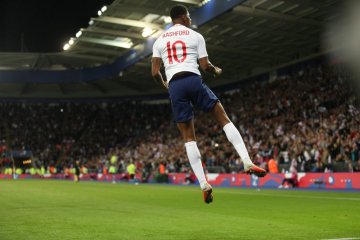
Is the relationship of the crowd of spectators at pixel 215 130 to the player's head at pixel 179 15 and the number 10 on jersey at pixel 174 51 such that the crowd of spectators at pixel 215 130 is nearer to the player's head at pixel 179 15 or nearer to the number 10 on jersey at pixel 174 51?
the player's head at pixel 179 15

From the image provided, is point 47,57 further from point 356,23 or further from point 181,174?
point 356,23

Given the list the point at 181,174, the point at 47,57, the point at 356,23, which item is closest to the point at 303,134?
the point at 356,23

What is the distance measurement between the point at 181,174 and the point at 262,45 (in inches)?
430

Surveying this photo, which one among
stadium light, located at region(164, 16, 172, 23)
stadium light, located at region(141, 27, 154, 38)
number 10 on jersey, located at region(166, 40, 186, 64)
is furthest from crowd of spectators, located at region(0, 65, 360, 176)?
number 10 on jersey, located at region(166, 40, 186, 64)

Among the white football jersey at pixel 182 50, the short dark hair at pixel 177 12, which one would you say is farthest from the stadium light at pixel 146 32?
the white football jersey at pixel 182 50

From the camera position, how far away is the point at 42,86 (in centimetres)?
5881

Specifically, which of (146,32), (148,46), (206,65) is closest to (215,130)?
(148,46)

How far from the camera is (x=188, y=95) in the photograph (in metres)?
6.65

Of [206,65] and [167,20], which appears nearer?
[206,65]

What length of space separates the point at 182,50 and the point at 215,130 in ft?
108

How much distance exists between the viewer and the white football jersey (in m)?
6.72

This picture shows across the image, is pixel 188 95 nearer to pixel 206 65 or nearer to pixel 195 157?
pixel 206 65

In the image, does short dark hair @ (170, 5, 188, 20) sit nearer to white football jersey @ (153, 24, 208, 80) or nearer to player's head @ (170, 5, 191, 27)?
player's head @ (170, 5, 191, 27)

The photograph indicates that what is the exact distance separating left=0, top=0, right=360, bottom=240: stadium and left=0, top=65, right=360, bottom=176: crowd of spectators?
0.12 m
